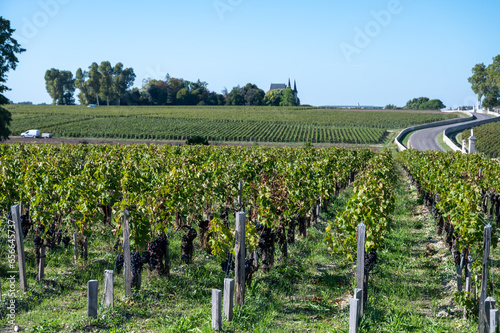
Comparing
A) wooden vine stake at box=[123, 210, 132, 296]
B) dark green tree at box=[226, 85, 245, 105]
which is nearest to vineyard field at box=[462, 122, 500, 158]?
wooden vine stake at box=[123, 210, 132, 296]

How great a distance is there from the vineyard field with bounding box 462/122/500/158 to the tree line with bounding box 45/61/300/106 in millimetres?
69876

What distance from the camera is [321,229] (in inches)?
479

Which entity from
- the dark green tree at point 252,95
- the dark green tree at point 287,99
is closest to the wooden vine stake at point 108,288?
the dark green tree at point 252,95

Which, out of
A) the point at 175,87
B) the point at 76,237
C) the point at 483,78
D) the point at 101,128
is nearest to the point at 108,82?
the point at 175,87

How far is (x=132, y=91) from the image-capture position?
120 m

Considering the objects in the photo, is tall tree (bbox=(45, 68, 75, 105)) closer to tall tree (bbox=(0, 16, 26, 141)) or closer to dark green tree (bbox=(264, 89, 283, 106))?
dark green tree (bbox=(264, 89, 283, 106))

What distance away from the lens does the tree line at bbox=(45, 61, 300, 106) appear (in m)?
109

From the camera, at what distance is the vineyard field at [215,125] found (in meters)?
62.7

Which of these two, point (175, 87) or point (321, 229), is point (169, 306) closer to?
point (321, 229)

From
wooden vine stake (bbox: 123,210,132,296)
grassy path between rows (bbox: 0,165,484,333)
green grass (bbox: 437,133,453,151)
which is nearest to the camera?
grassy path between rows (bbox: 0,165,484,333)

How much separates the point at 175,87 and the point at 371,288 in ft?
407

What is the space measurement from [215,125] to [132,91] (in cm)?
5590

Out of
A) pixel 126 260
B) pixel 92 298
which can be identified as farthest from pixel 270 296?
pixel 92 298

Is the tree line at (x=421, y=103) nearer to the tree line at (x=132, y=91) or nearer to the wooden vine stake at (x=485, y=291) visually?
the tree line at (x=132, y=91)
